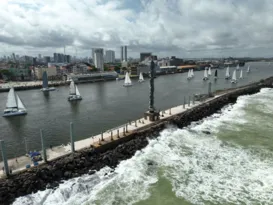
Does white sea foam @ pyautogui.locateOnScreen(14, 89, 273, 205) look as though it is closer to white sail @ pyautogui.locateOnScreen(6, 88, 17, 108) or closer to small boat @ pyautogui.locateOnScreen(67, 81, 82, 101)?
white sail @ pyautogui.locateOnScreen(6, 88, 17, 108)

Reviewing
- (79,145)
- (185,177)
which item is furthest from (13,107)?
(185,177)

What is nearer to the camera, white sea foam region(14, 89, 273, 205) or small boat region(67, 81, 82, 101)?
white sea foam region(14, 89, 273, 205)

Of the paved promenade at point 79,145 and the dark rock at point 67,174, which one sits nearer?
the dark rock at point 67,174

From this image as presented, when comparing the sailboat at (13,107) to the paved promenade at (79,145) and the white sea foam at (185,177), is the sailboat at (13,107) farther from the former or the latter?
the white sea foam at (185,177)

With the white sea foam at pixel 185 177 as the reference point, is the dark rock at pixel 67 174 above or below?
above

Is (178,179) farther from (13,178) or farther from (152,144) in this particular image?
(13,178)

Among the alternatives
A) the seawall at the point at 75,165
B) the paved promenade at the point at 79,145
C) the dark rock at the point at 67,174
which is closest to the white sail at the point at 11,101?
the paved promenade at the point at 79,145

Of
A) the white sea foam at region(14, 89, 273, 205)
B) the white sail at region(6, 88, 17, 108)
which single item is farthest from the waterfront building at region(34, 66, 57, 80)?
the white sea foam at region(14, 89, 273, 205)

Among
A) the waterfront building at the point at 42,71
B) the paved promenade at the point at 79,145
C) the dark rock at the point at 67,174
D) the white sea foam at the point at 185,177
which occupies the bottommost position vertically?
the white sea foam at the point at 185,177

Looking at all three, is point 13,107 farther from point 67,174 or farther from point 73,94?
point 67,174

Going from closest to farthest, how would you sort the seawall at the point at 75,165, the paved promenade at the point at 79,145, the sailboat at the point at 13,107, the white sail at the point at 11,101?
the seawall at the point at 75,165, the paved promenade at the point at 79,145, the sailboat at the point at 13,107, the white sail at the point at 11,101
